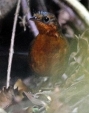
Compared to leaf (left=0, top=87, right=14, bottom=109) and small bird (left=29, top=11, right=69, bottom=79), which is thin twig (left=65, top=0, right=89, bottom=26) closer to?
small bird (left=29, top=11, right=69, bottom=79)

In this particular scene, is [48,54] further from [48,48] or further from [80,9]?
[80,9]

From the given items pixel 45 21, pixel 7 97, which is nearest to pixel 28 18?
pixel 45 21

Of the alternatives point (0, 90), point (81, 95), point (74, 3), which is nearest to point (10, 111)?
point (0, 90)

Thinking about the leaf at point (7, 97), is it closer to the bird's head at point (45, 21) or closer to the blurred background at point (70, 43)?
the blurred background at point (70, 43)

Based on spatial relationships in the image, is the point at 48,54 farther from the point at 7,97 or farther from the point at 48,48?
the point at 7,97

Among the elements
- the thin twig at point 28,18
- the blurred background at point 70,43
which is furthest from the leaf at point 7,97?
the thin twig at point 28,18

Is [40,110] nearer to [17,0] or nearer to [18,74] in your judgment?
[18,74]

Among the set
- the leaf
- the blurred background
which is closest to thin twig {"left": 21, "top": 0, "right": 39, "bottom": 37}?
the blurred background

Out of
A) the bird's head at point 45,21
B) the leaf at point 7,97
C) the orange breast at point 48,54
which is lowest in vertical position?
the leaf at point 7,97

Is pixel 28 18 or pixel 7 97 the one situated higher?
pixel 28 18
